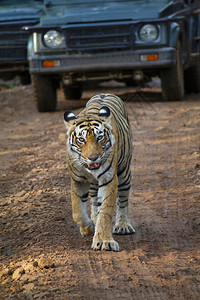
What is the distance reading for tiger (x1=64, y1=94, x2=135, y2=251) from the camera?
4375 mm

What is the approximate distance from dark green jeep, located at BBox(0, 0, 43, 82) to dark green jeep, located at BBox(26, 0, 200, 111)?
4.93 ft

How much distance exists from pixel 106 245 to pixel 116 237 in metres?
0.47

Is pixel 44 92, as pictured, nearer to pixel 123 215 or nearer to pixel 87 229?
pixel 123 215

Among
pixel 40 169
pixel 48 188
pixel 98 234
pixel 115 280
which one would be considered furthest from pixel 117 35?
pixel 115 280

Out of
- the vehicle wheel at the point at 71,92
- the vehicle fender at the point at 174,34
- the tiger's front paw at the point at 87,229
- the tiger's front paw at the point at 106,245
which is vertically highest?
the vehicle fender at the point at 174,34

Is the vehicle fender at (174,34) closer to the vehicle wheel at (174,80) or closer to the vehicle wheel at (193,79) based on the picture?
the vehicle wheel at (174,80)

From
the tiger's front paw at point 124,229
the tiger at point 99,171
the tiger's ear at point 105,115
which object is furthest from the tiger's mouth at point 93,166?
the tiger's front paw at point 124,229

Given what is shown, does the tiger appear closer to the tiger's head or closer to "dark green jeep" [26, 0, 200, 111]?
the tiger's head

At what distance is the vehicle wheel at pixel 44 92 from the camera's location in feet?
33.5

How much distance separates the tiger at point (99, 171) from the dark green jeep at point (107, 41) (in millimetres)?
4603

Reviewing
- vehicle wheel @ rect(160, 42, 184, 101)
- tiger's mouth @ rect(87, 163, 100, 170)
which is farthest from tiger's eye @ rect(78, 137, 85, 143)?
vehicle wheel @ rect(160, 42, 184, 101)

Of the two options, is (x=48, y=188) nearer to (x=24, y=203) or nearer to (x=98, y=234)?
(x=24, y=203)

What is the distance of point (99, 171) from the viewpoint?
4438 mm

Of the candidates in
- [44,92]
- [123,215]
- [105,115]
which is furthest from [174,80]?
[105,115]
